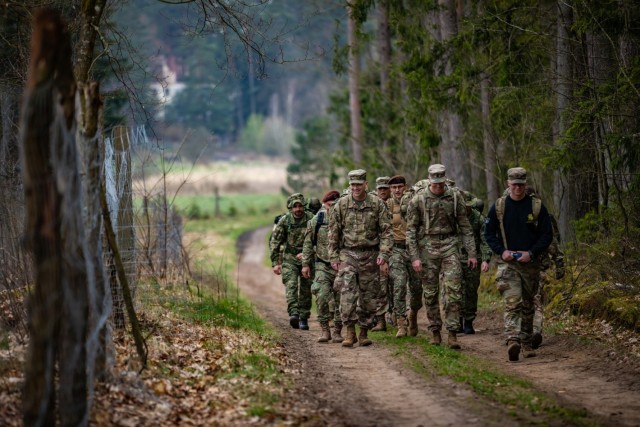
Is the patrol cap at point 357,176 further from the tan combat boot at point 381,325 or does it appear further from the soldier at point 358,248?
the tan combat boot at point 381,325

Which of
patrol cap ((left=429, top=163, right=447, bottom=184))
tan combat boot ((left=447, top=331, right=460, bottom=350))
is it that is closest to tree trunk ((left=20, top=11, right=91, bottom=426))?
patrol cap ((left=429, top=163, right=447, bottom=184))

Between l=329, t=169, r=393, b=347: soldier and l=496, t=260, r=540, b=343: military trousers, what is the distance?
185cm

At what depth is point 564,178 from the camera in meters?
17.7

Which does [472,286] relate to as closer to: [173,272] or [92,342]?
[173,272]

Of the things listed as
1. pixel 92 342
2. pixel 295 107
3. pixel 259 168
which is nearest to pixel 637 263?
pixel 92 342

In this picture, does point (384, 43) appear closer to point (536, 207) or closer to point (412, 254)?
point (412, 254)

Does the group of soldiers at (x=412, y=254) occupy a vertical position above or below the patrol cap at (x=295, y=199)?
below

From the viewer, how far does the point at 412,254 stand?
13.2 meters

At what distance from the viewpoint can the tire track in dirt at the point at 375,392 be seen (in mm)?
8648

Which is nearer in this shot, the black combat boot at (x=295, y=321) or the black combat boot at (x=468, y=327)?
the black combat boot at (x=468, y=327)

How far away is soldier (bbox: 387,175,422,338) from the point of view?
14773 mm

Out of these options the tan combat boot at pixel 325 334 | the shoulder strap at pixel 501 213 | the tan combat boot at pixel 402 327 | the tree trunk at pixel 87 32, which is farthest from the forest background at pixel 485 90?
the tan combat boot at pixel 325 334

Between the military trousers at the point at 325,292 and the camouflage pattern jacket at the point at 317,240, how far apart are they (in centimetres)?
17

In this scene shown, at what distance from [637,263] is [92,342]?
9.11 meters
